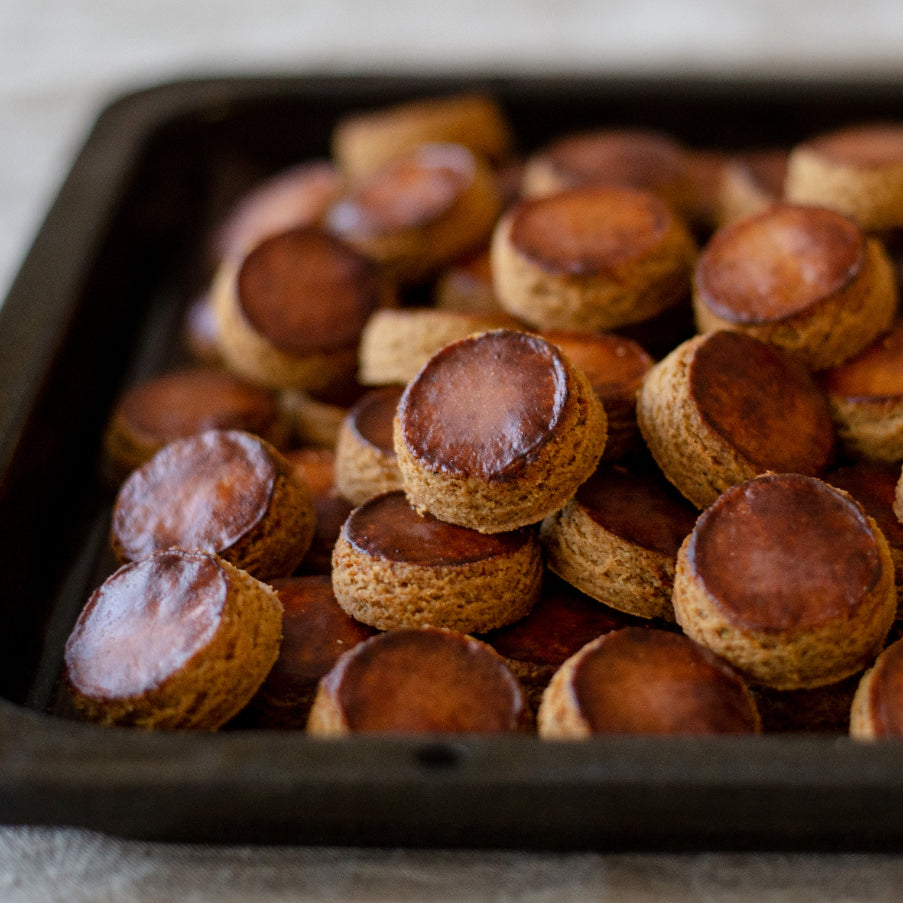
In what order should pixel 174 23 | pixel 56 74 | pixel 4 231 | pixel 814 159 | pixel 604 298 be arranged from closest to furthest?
1. pixel 604 298
2. pixel 814 159
3. pixel 4 231
4. pixel 56 74
5. pixel 174 23

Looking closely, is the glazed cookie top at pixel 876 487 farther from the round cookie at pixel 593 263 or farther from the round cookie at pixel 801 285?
the round cookie at pixel 593 263

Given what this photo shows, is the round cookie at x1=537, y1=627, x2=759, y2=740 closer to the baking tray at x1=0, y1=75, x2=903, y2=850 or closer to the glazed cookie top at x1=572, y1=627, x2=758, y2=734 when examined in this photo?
the glazed cookie top at x1=572, y1=627, x2=758, y2=734

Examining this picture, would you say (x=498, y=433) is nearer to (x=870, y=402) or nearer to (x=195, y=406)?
(x=870, y=402)

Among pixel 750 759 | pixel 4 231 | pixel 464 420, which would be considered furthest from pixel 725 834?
pixel 4 231

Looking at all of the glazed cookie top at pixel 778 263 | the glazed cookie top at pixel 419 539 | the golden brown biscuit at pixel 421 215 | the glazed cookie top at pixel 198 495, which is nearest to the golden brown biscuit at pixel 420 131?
the golden brown biscuit at pixel 421 215

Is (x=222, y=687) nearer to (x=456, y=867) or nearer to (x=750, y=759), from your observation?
(x=456, y=867)
